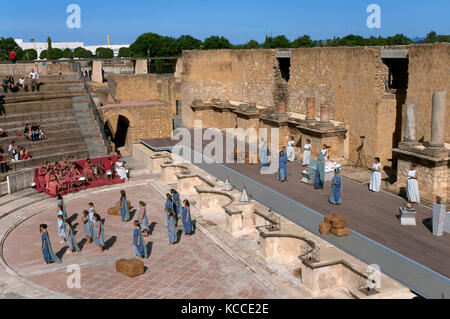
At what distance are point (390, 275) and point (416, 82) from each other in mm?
7713

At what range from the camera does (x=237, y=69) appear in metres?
25.5

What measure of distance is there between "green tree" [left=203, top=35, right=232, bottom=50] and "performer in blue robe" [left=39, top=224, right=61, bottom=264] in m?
73.0

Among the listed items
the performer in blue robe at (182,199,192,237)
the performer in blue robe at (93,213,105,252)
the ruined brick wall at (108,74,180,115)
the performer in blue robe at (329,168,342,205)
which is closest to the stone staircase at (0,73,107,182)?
the ruined brick wall at (108,74,180,115)

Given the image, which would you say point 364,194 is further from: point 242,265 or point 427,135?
point 242,265

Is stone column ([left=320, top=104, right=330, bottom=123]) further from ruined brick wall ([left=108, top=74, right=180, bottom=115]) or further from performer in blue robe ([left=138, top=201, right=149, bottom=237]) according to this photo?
ruined brick wall ([left=108, top=74, right=180, bottom=115])

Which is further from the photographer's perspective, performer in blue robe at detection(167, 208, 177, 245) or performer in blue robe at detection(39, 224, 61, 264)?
performer in blue robe at detection(167, 208, 177, 245)

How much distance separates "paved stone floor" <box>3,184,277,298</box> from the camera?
32.3ft

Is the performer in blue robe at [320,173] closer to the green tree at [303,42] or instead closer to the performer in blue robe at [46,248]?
the performer in blue robe at [46,248]

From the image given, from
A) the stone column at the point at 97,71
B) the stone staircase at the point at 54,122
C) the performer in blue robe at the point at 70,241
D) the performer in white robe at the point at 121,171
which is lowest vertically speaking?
the performer in blue robe at the point at 70,241

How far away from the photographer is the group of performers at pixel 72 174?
1747 cm

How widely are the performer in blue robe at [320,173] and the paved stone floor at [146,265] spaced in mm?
3784

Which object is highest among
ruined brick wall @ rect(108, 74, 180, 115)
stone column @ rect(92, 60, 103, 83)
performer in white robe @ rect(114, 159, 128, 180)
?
stone column @ rect(92, 60, 103, 83)

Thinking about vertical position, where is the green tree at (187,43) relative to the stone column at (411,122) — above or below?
above

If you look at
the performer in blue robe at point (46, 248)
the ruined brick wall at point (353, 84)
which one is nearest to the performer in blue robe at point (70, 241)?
the performer in blue robe at point (46, 248)
